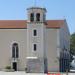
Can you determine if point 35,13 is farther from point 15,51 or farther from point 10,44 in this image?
point 15,51

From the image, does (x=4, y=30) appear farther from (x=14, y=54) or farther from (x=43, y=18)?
(x=43, y=18)

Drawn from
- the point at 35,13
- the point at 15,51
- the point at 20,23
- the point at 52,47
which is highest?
the point at 35,13

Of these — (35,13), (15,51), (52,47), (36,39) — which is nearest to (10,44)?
(15,51)

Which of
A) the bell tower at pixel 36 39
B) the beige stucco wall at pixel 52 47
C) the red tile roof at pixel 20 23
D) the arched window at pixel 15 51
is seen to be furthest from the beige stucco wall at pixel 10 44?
the bell tower at pixel 36 39

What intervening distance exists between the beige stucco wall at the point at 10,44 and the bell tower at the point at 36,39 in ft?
17.9

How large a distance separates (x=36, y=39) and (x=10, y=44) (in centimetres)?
757

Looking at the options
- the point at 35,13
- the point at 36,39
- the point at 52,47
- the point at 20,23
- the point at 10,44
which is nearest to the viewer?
the point at 35,13

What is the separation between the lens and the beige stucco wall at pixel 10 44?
80.6 meters

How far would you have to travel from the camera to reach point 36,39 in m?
75.1

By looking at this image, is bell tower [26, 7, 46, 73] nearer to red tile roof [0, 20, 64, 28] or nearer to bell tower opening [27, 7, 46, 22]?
bell tower opening [27, 7, 46, 22]

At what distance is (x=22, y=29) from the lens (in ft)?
265

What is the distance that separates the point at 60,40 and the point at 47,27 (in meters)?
4.46

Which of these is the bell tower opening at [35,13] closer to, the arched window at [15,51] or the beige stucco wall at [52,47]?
the beige stucco wall at [52,47]

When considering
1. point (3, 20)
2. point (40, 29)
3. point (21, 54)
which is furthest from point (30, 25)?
point (3, 20)
